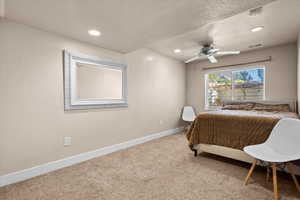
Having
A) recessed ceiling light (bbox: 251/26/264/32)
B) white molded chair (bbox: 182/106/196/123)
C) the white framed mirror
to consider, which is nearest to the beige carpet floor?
the white framed mirror

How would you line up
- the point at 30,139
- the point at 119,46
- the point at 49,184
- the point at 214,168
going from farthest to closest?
the point at 119,46, the point at 214,168, the point at 30,139, the point at 49,184

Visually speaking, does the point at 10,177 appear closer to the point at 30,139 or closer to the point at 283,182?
the point at 30,139

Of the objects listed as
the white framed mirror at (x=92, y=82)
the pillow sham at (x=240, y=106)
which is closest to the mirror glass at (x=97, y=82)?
the white framed mirror at (x=92, y=82)

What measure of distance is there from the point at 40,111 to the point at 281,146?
3.17 metres

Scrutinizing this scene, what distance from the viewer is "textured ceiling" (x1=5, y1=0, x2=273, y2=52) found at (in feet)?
4.75

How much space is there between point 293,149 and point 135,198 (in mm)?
1830

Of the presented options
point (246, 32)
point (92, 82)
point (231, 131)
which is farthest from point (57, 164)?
point (246, 32)

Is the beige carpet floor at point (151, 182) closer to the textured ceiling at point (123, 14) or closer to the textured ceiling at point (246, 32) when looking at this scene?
the textured ceiling at point (123, 14)

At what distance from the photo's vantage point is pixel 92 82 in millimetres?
2604

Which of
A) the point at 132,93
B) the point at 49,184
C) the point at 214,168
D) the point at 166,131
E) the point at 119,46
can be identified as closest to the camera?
the point at 49,184

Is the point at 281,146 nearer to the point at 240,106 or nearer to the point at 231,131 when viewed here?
the point at 231,131

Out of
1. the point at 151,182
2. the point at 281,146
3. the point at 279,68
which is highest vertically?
the point at 279,68

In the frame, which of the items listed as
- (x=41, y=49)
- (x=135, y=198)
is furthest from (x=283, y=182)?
(x=41, y=49)

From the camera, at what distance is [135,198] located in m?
1.54
